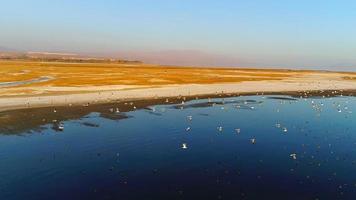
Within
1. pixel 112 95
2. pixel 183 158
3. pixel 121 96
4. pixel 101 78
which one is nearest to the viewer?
pixel 183 158

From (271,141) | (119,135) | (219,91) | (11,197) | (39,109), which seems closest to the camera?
(11,197)

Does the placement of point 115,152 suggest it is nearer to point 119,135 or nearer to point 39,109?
point 119,135

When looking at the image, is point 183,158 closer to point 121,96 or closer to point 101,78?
point 121,96

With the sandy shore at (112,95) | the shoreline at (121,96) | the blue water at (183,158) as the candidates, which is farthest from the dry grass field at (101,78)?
the blue water at (183,158)

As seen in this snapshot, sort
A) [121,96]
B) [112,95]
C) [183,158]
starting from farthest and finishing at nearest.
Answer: [112,95]
[121,96]
[183,158]

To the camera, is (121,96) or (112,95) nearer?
(121,96)

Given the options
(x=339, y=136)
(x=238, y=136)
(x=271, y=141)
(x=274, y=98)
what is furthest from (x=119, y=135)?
(x=274, y=98)

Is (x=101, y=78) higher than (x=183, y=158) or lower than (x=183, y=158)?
lower

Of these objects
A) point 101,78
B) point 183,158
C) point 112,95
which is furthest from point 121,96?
point 183,158

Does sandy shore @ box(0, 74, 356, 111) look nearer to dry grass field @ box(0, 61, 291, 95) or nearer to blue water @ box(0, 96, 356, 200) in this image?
dry grass field @ box(0, 61, 291, 95)

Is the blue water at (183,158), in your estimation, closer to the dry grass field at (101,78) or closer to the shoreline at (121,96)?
the shoreline at (121,96)
